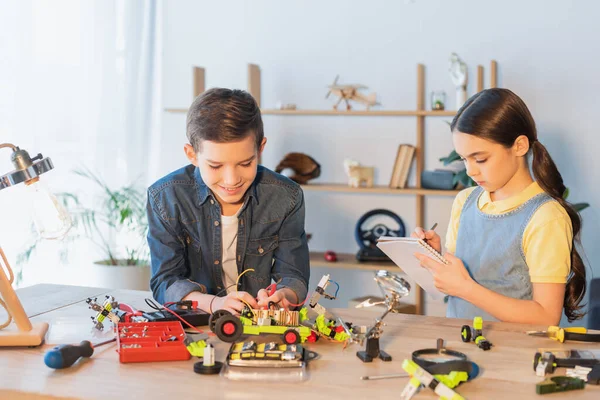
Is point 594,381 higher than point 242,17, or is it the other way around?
point 242,17

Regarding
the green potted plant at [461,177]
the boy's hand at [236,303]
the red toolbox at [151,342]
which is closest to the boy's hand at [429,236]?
Result: the boy's hand at [236,303]

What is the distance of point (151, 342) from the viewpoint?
1.42m

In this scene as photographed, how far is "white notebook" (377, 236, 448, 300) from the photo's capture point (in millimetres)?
1735

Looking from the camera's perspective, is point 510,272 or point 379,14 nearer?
point 510,272

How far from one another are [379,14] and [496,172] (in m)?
2.37

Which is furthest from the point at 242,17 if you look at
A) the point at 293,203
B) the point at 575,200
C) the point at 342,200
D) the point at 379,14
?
the point at 293,203

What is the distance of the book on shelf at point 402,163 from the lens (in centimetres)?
395

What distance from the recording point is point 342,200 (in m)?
4.29

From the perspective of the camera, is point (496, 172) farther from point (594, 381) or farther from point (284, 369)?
point (284, 369)

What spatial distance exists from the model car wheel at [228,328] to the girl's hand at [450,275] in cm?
53

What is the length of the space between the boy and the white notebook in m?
0.29

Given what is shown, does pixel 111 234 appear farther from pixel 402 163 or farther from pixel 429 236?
pixel 429 236

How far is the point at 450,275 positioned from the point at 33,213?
3.18 feet

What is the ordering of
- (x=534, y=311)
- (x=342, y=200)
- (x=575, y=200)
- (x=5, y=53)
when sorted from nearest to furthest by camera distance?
1. (x=534, y=311)
2. (x=5, y=53)
3. (x=575, y=200)
4. (x=342, y=200)
